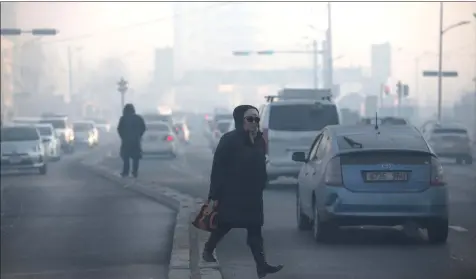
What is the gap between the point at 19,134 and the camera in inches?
1481

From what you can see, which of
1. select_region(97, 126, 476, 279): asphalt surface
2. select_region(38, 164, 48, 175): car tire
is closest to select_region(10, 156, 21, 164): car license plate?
select_region(38, 164, 48, 175): car tire

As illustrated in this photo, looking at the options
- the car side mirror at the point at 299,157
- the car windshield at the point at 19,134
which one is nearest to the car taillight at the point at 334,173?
the car side mirror at the point at 299,157

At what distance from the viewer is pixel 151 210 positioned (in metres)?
21.1

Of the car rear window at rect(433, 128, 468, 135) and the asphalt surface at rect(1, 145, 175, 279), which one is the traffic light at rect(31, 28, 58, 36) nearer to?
the car rear window at rect(433, 128, 468, 135)

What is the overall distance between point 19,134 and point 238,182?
27.9 meters

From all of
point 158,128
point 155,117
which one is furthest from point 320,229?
point 155,117

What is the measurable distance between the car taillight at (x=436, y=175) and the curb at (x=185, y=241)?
294 cm

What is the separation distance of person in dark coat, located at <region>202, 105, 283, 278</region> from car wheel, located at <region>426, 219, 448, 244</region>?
14.1 ft

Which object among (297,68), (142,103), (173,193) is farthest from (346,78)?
(173,193)

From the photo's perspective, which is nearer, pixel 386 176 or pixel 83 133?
pixel 386 176

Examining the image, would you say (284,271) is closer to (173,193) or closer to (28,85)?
(173,193)

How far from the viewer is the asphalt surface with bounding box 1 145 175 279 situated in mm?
12938

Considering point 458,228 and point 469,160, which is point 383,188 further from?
point 469,160

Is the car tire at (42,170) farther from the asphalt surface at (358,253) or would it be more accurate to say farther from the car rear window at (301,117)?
the asphalt surface at (358,253)
